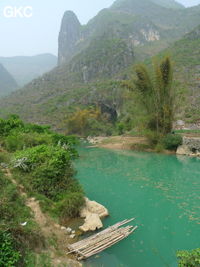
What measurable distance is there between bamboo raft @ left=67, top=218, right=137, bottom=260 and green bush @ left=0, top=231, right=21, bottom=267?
1.32 meters

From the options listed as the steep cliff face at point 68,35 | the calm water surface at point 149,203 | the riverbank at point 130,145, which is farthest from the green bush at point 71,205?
the steep cliff face at point 68,35

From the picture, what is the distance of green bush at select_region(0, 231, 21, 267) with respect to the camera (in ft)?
12.9

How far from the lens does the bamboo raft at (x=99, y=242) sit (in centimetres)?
511

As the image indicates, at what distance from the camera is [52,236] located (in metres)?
5.44

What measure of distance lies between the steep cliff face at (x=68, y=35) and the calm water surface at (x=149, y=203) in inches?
4735

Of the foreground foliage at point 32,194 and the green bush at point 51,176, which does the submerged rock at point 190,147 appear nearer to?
the foreground foliage at point 32,194

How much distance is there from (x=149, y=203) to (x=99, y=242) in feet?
10.9

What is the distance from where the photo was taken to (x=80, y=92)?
162ft

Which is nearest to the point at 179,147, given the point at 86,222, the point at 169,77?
the point at 169,77

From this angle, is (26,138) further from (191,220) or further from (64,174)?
(191,220)

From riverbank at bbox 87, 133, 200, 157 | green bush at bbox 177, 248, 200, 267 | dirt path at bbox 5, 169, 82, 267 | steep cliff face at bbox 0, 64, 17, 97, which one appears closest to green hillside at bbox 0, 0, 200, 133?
riverbank at bbox 87, 133, 200, 157

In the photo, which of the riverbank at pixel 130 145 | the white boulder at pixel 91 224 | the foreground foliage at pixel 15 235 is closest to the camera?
the foreground foliage at pixel 15 235

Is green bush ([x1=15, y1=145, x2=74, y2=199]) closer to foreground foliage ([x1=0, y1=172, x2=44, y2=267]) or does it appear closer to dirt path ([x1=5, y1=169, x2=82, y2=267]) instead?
dirt path ([x1=5, y1=169, x2=82, y2=267])

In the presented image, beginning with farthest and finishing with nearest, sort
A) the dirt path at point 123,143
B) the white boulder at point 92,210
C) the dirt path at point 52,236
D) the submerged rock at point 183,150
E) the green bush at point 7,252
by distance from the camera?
1. the dirt path at point 123,143
2. the submerged rock at point 183,150
3. the white boulder at point 92,210
4. the dirt path at point 52,236
5. the green bush at point 7,252
